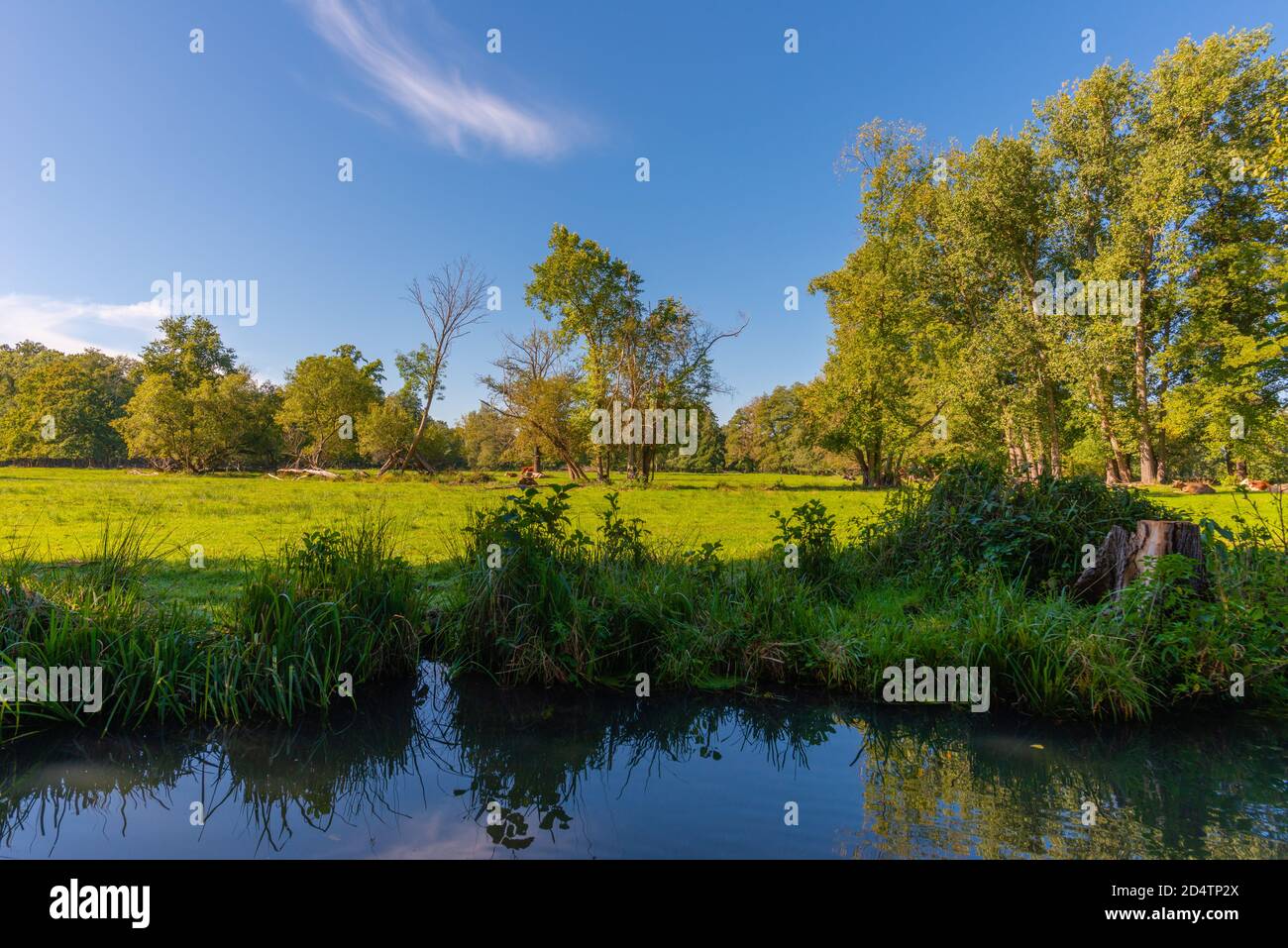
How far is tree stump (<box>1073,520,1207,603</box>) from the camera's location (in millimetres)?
6098

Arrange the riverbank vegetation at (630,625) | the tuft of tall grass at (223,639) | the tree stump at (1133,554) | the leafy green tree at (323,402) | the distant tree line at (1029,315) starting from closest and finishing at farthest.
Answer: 1. the tuft of tall grass at (223,639)
2. the riverbank vegetation at (630,625)
3. the tree stump at (1133,554)
4. the distant tree line at (1029,315)
5. the leafy green tree at (323,402)

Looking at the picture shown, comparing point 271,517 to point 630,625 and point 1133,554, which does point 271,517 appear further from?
point 1133,554

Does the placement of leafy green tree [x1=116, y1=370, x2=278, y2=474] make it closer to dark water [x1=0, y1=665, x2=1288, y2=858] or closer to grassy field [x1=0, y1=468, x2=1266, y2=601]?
grassy field [x1=0, y1=468, x2=1266, y2=601]

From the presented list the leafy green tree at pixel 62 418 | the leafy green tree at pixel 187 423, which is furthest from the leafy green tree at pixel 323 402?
the leafy green tree at pixel 62 418

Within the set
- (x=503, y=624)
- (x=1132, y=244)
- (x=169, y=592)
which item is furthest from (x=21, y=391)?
(x=1132, y=244)

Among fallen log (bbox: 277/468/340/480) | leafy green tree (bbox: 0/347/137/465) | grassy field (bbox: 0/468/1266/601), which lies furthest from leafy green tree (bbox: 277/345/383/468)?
grassy field (bbox: 0/468/1266/601)

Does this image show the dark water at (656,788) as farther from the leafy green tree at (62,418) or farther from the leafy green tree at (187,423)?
the leafy green tree at (62,418)

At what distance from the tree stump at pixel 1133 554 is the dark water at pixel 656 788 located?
1621 millimetres

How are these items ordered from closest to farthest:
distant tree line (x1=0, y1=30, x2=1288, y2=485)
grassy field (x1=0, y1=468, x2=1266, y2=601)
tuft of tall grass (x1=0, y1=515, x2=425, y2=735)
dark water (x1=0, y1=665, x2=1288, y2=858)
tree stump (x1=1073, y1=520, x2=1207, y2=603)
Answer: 1. dark water (x1=0, y1=665, x2=1288, y2=858)
2. tuft of tall grass (x1=0, y1=515, x2=425, y2=735)
3. tree stump (x1=1073, y1=520, x2=1207, y2=603)
4. grassy field (x1=0, y1=468, x2=1266, y2=601)
5. distant tree line (x1=0, y1=30, x2=1288, y2=485)

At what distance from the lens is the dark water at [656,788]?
3430 mm

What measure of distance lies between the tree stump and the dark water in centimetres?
162

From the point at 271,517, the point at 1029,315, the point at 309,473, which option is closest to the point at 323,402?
the point at 309,473

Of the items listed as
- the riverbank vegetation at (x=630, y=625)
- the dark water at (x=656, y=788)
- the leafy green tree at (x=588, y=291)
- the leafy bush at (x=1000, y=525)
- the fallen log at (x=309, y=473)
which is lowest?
the dark water at (x=656, y=788)
